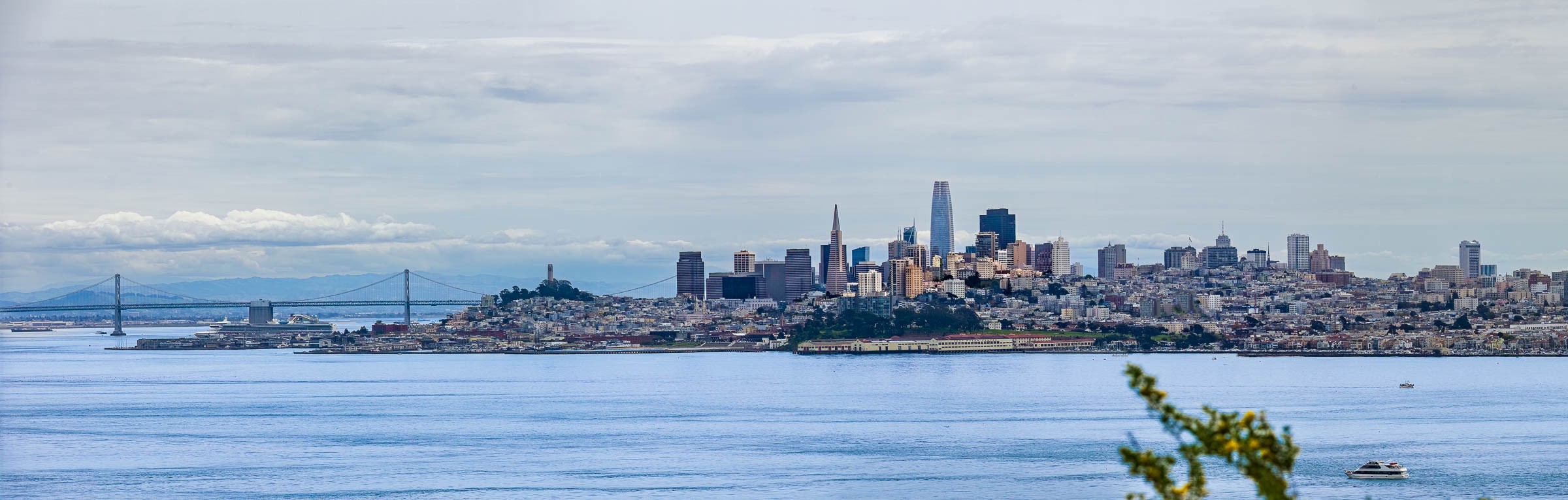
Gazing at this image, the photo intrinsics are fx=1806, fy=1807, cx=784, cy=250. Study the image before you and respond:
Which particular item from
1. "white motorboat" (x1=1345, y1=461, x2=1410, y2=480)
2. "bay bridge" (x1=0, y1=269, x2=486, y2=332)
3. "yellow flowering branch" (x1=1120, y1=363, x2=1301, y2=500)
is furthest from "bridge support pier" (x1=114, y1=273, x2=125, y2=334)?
"yellow flowering branch" (x1=1120, y1=363, x2=1301, y2=500)

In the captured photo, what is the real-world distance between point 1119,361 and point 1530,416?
116ft

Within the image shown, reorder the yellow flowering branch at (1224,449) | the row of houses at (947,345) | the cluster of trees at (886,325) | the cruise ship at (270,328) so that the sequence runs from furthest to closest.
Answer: the cruise ship at (270,328) < the cluster of trees at (886,325) < the row of houses at (947,345) < the yellow flowering branch at (1224,449)

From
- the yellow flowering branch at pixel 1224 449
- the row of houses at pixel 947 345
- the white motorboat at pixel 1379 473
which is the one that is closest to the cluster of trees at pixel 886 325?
the row of houses at pixel 947 345

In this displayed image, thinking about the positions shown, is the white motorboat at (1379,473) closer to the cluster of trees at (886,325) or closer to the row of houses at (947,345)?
the row of houses at (947,345)

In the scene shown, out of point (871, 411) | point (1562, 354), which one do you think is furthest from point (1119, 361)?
point (871, 411)

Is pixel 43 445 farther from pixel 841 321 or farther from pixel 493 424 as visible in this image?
pixel 841 321

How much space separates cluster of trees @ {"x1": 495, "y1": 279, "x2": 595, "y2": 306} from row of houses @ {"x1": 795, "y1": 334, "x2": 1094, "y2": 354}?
30.1 m

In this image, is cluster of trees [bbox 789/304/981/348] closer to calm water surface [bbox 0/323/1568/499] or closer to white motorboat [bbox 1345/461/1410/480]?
calm water surface [bbox 0/323/1568/499]

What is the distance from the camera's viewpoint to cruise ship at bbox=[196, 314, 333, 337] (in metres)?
98.8

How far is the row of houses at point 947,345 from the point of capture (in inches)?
3076

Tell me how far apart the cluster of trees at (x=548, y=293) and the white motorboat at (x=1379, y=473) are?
82.7 metres

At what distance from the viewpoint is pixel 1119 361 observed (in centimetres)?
6981

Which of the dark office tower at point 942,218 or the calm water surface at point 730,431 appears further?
the dark office tower at point 942,218

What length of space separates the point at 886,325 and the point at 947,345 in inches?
232
